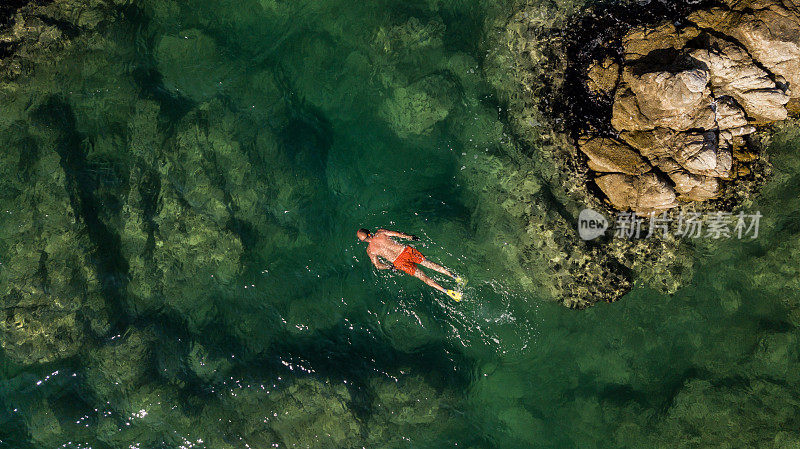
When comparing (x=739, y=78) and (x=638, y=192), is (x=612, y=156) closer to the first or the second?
(x=638, y=192)

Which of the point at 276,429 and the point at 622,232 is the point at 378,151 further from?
the point at 276,429

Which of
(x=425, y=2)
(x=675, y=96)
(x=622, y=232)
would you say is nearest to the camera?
(x=675, y=96)

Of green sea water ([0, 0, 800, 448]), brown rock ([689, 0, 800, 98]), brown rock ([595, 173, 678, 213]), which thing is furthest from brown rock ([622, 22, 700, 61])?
brown rock ([595, 173, 678, 213])

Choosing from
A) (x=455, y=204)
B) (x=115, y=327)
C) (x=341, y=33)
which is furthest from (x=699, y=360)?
(x=115, y=327)

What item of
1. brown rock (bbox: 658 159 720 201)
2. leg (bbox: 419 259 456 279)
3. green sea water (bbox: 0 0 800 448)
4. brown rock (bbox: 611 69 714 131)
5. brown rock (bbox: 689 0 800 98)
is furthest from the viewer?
green sea water (bbox: 0 0 800 448)

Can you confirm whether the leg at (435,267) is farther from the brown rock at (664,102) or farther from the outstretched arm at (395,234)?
the brown rock at (664,102)

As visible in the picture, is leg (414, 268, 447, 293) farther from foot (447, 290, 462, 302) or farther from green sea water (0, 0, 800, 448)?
green sea water (0, 0, 800, 448)

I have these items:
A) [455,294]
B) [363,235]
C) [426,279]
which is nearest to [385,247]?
[363,235]

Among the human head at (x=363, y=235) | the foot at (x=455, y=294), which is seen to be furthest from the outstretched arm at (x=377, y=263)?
the foot at (x=455, y=294)
